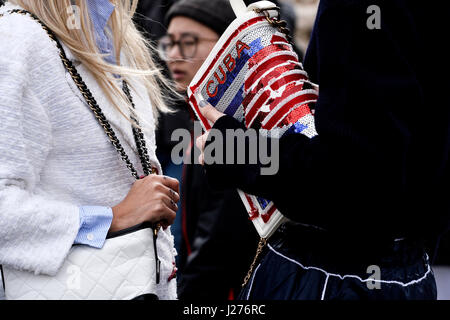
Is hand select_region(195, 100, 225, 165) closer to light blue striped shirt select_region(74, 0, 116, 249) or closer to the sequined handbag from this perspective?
the sequined handbag

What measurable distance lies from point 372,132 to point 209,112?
473mm

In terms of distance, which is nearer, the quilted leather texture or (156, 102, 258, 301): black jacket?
the quilted leather texture

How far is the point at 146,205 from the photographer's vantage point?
1.52 metres

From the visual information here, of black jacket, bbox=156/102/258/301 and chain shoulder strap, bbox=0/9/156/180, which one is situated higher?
chain shoulder strap, bbox=0/9/156/180

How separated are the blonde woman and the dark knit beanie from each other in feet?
5.18

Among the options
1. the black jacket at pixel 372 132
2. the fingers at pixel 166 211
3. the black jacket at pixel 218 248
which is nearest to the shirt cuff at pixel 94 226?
the fingers at pixel 166 211

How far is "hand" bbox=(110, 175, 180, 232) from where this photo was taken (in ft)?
4.96

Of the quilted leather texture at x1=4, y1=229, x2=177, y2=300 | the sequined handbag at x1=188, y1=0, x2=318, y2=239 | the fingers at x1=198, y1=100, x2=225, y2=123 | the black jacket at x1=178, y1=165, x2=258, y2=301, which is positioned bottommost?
the black jacket at x1=178, y1=165, x2=258, y2=301

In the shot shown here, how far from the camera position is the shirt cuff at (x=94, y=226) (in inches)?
56.7

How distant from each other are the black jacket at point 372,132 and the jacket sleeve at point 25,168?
1.71 ft
